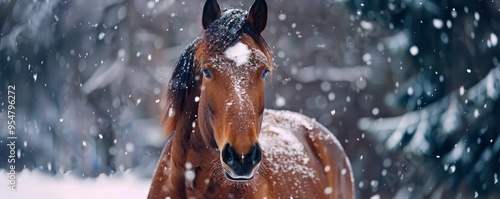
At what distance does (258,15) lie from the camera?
79.0 inches

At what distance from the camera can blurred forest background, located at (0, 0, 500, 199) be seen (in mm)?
3951

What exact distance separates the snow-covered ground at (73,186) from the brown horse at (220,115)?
183 cm

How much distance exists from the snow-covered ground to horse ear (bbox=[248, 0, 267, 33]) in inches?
84.7

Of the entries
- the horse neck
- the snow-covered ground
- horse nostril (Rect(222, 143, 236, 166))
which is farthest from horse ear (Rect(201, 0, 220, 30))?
the snow-covered ground

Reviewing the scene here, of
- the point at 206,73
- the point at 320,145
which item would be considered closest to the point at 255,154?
the point at 206,73

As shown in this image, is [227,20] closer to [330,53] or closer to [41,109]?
[41,109]

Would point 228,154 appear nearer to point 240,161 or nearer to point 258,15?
point 240,161

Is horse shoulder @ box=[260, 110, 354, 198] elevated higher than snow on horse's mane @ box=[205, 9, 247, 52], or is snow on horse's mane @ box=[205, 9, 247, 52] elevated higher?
snow on horse's mane @ box=[205, 9, 247, 52]

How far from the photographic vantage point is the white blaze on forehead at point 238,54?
5.90 feet

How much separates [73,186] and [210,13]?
289 centimetres

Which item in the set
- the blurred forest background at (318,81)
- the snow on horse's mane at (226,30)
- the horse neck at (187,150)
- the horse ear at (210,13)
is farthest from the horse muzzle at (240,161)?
the blurred forest background at (318,81)

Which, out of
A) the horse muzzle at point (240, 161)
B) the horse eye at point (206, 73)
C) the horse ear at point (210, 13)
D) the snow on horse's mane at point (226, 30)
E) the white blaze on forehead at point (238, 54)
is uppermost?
the horse ear at point (210, 13)

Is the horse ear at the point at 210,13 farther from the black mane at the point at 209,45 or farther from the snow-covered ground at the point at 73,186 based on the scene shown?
the snow-covered ground at the point at 73,186

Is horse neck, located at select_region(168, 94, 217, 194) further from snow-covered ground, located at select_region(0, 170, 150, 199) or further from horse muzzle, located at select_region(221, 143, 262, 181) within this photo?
snow-covered ground, located at select_region(0, 170, 150, 199)
